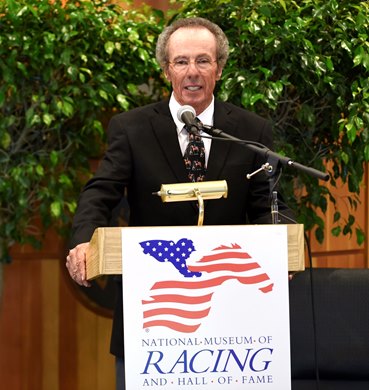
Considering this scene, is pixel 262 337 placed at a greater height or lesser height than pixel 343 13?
lesser

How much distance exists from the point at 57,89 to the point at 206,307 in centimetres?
199

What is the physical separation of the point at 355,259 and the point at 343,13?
1641 millimetres

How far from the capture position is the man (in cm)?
271

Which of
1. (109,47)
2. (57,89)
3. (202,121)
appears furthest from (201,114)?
(57,89)

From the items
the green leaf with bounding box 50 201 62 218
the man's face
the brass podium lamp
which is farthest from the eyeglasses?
the green leaf with bounding box 50 201 62 218

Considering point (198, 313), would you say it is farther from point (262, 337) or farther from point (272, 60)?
point (272, 60)

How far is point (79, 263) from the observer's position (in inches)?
90.8

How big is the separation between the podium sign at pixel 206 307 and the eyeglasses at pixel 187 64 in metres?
0.74

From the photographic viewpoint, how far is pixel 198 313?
6.90ft

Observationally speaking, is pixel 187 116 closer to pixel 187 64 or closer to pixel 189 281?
pixel 187 64

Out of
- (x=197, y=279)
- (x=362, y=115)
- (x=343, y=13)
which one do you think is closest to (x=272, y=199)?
(x=197, y=279)

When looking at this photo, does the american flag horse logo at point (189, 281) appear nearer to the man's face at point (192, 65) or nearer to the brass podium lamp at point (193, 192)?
the brass podium lamp at point (193, 192)

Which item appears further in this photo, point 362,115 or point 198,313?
point 362,115

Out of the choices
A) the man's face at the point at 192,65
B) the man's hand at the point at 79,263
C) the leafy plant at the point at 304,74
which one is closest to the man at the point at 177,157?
the man's face at the point at 192,65
